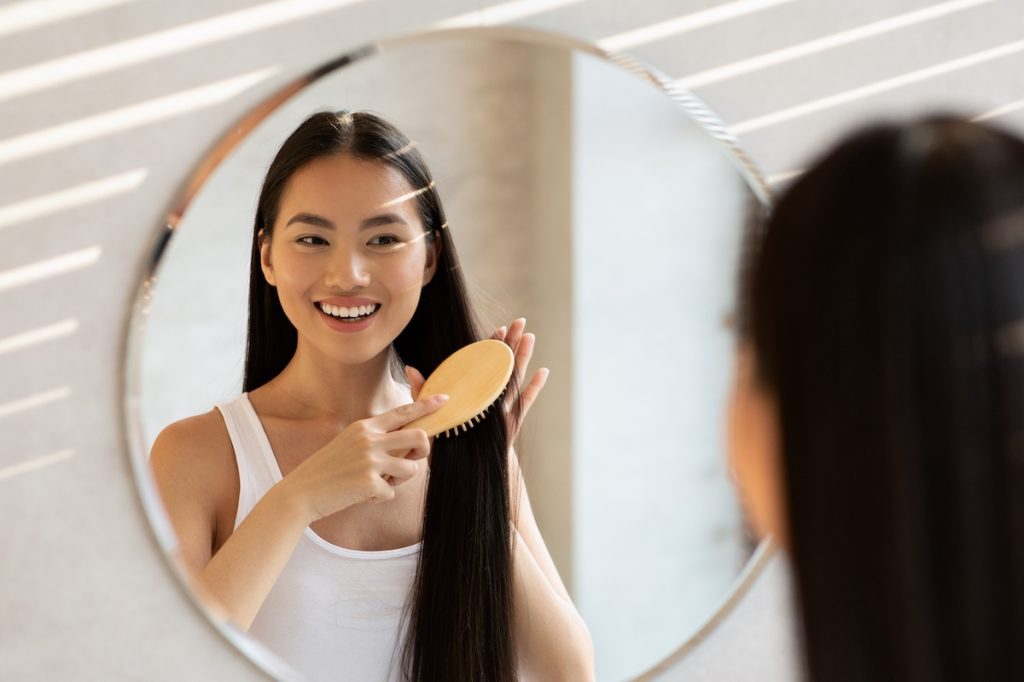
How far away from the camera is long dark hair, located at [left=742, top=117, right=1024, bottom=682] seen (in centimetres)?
34

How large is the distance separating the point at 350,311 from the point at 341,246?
1.8 inches

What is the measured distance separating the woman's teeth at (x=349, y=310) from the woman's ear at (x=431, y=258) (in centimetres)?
4

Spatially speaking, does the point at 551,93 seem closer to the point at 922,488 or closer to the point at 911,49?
the point at 911,49

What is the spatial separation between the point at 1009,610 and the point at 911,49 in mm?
624

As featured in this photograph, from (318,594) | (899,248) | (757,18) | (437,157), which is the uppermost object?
(757,18)

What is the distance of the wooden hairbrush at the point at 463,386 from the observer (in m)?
0.77

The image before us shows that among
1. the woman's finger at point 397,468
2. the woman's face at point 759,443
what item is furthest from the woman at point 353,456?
the woman's face at point 759,443

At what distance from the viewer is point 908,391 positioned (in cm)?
35

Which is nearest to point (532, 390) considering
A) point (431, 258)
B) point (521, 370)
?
point (521, 370)

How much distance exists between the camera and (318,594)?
76cm

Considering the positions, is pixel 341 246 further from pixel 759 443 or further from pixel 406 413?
pixel 759 443

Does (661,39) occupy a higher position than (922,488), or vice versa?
(661,39)

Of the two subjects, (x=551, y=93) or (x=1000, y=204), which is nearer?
(x=1000, y=204)

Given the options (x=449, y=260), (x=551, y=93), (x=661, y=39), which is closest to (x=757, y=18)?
(x=661, y=39)
